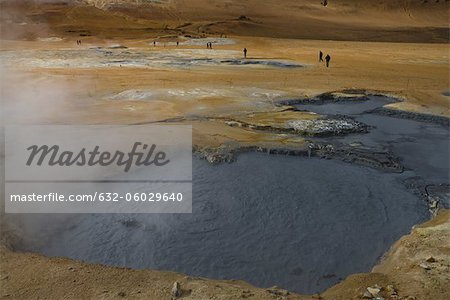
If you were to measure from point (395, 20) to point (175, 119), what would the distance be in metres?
60.6

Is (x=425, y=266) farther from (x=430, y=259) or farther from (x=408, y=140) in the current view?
(x=408, y=140)

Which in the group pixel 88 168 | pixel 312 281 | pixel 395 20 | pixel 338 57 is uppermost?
pixel 395 20

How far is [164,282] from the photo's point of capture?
6215mm

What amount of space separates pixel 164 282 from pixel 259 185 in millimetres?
4638

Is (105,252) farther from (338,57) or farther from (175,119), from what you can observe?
(338,57)

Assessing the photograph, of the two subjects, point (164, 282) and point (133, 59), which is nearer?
point (164, 282)

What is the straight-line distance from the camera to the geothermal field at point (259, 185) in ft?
21.1

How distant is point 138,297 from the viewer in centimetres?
579

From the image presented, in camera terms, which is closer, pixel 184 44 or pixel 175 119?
pixel 175 119

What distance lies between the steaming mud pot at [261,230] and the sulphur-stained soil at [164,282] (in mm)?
678

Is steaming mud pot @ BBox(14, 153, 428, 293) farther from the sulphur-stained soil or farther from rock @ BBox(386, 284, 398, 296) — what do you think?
rock @ BBox(386, 284, 398, 296)

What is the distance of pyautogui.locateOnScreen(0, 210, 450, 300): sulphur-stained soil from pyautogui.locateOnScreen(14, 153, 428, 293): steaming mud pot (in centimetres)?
68

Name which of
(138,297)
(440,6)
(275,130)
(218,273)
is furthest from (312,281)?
(440,6)

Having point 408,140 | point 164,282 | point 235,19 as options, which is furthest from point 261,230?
point 235,19
